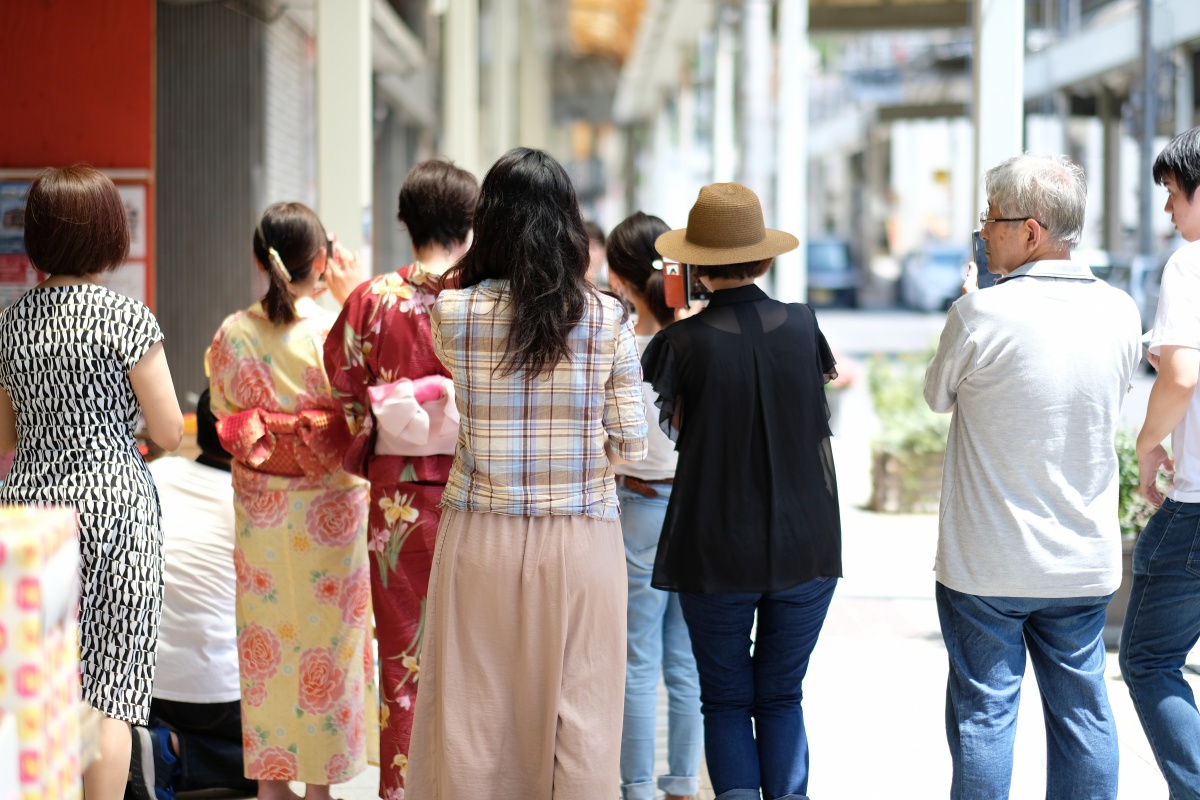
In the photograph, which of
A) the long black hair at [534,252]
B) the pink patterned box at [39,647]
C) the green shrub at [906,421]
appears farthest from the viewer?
the green shrub at [906,421]

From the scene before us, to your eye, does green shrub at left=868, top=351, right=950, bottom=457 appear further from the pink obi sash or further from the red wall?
the pink obi sash

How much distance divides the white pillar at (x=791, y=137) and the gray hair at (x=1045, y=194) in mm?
5634

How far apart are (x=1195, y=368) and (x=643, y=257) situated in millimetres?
1377

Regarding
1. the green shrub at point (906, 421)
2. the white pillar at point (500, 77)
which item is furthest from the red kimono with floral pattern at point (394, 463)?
the white pillar at point (500, 77)

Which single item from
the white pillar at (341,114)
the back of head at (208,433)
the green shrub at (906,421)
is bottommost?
the green shrub at (906,421)

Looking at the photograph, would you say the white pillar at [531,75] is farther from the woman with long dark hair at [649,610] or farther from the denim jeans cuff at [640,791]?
the denim jeans cuff at [640,791]

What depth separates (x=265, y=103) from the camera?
8.54m

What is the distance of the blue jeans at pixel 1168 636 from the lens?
9.37 ft

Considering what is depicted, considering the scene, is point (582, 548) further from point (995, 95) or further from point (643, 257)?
point (995, 95)

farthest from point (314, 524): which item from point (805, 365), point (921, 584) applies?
point (921, 584)

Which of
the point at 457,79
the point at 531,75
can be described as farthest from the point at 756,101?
the point at 531,75

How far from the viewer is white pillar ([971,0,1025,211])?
16.3 feet

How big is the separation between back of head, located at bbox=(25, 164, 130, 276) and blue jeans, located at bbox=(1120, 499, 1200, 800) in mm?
2359

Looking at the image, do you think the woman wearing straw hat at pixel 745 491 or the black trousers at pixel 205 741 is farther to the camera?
the black trousers at pixel 205 741
